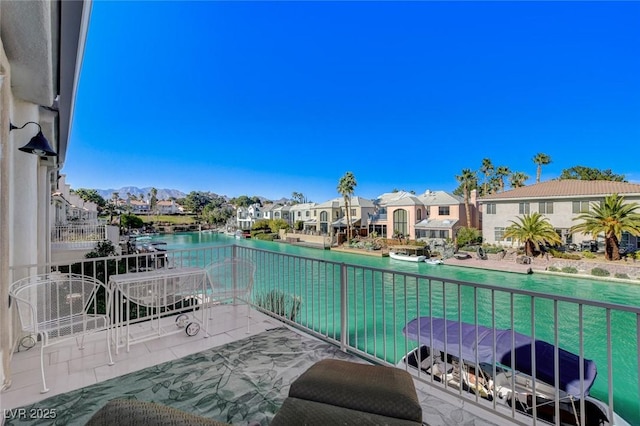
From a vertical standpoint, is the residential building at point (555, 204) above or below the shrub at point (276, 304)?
above

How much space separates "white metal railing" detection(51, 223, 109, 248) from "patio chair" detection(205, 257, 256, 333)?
8.03 m

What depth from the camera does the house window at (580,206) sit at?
1917cm

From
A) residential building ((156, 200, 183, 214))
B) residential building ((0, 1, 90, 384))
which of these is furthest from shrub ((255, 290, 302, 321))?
residential building ((156, 200, 183, 214))

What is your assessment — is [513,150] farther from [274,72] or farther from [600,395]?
[600,395]

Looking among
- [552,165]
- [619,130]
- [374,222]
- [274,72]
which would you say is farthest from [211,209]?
[619,130]

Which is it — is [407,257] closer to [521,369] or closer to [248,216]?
[521,369]

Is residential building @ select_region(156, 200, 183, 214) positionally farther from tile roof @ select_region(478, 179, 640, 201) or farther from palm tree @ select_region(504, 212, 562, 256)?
palm tree @ select_region(504, 212, 562, 256)

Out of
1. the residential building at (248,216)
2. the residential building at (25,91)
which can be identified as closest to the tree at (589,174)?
the residential building at (25,91)

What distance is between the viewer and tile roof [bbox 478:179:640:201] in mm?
18406

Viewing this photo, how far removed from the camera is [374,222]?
33.5 m

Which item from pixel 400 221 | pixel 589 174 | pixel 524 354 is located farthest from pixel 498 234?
pixel 524 354

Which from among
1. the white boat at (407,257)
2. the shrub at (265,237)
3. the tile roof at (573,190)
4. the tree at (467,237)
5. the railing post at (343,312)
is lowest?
the white boat at (407,257)

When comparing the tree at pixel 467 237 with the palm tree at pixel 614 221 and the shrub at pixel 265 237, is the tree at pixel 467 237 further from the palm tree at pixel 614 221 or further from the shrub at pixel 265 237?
the shrub at pixel 265 237

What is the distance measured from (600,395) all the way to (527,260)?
538 inches
